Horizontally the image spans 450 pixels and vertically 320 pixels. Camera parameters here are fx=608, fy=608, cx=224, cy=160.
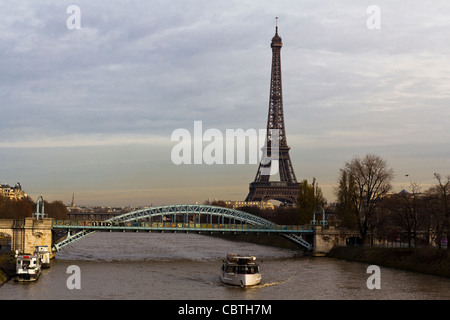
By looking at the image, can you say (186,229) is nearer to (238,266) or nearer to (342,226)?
(342,226)

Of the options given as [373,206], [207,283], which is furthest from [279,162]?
[207,283]

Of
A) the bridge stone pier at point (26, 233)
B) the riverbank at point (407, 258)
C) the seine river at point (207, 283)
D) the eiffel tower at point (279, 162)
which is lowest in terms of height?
the seine river at point (207, 283)

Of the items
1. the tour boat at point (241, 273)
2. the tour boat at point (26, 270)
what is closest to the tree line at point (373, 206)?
the tour boat at point (241, 273)

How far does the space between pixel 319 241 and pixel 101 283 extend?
111ft

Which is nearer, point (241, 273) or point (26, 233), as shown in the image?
point (241, 273)

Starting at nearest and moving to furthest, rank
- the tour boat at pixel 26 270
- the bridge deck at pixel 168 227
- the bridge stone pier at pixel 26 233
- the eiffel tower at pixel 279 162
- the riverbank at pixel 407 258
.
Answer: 1. the tour boat at pixel 26 270
2. the riverbank at pixel 407 258
3. the bridge stone pier at pixel 26 233
4. the bridge deck at pixel 168 227
5. the eiffel tower at pixel 279 162

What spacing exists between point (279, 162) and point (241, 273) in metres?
108

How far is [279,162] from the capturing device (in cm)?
15150

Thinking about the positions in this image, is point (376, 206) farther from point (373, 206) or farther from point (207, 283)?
point (207, 283)

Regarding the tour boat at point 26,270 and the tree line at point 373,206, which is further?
the tree line at point 373,206

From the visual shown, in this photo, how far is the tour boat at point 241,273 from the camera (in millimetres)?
44031

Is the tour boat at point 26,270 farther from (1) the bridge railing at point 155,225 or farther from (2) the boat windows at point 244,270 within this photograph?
(1) the bridge railing at point 155,225

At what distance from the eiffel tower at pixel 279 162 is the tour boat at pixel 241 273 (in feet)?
330
